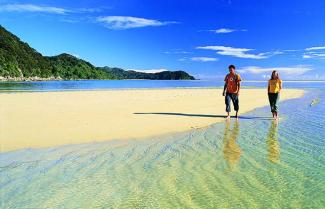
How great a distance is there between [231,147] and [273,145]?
123cm

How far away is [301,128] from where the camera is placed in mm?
12039

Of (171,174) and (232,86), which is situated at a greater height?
(232,86)

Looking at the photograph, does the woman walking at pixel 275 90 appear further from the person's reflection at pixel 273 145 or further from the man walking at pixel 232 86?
the person's reflection at pixel 273 145

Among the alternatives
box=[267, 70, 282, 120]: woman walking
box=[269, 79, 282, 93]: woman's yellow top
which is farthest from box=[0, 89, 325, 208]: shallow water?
box=[269, 79, 282, 93]: woman's yellow top

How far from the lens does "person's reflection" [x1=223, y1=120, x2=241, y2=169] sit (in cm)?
749

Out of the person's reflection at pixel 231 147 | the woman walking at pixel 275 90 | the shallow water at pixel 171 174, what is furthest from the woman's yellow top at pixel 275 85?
the shallow water at pixel 171 174

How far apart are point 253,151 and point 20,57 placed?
181605 mm

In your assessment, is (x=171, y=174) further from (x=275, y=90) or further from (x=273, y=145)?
(x=275, y=90)

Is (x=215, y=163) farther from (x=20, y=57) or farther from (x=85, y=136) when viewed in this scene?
(x=20, y=57)

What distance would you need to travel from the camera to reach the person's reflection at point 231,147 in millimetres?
7488

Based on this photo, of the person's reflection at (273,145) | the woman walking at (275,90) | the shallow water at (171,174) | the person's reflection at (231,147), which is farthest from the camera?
the woman walking at (275,90)

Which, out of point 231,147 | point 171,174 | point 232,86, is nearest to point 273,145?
point 231,147

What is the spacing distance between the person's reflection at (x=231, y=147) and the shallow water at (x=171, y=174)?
2 cm

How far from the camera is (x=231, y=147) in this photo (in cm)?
887
